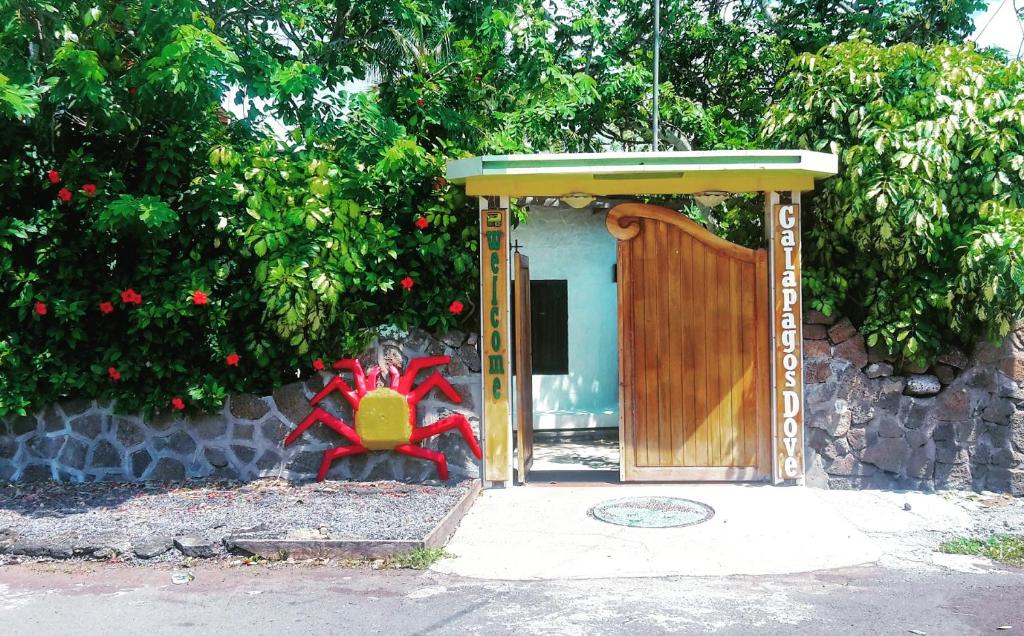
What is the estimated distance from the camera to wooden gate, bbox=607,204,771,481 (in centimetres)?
768

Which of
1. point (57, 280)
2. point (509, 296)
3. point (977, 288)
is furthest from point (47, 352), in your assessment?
point (977, 288)

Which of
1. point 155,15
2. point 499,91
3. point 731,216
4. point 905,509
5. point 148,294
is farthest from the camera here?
point 499,91

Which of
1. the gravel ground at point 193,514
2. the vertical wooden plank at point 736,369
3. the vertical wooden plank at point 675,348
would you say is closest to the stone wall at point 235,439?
the gravel ground at point 193,514

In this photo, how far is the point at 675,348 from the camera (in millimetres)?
7758

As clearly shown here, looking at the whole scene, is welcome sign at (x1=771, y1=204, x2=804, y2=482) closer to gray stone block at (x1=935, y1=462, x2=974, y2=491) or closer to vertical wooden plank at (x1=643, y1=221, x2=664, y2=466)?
vertical wooden plank at (x1=643, y1=221, x2=664, y2=466)

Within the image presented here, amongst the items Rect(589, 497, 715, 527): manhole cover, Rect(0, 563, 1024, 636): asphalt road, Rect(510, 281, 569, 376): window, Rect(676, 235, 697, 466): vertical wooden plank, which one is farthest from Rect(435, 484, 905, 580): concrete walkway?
Rect(510, 281, 569, 376): window

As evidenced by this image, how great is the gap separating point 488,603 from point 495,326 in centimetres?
296

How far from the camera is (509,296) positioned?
766 cm

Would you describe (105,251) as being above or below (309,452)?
above

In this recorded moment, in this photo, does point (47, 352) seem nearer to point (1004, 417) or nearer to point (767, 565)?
point (767, 565)

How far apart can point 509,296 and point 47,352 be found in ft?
12.5

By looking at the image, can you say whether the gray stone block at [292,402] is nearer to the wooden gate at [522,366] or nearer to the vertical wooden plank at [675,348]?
the wooden gate at [522,366]

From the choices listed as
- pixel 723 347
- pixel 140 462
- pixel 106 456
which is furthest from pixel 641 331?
pixel 106 456

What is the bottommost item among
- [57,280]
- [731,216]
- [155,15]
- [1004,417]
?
[1004,417]
